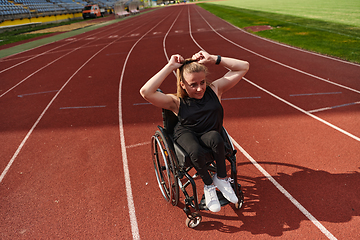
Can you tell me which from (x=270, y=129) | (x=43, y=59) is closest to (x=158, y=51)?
(x=43, y=59)

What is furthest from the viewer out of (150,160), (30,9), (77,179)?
(30,9)

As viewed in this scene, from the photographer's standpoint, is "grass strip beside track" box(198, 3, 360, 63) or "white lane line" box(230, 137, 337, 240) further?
"grass strip beside track" box(198, 3, 360, 63)

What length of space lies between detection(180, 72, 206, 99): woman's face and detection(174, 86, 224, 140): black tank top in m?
0.09

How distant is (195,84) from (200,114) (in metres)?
0.31

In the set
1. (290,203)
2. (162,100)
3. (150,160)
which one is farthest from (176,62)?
(290,203)

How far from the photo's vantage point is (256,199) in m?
2.70

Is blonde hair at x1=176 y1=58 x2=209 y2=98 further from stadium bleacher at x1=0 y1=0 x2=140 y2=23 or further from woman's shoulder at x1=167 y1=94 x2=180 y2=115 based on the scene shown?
stadium bleacher at x1=0 y1=0 x2=140 y2=23

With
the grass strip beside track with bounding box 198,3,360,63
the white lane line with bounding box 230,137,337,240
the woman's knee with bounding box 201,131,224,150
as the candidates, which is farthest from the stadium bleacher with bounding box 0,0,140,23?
the woman's knee with bounding box 201,131,224,150

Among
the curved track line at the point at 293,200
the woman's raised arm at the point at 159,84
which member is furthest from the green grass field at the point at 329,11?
the woman's raised arm at the point at 159,84

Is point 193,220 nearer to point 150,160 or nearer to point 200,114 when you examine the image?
point 200,114

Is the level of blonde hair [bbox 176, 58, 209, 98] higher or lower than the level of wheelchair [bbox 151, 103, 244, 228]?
higher

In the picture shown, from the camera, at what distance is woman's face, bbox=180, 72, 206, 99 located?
2191 millimetres

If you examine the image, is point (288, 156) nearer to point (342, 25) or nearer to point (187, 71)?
point (187, 71)

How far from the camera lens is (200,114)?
2303 mm
